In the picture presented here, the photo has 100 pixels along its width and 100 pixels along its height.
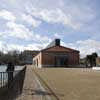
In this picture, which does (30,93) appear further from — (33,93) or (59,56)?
(59,56)

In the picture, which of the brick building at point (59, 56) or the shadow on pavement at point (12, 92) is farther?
the brick building at point (59, 56)

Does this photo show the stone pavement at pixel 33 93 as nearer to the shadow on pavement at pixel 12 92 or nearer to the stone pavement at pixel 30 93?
the stone pavement at pixel 30 93

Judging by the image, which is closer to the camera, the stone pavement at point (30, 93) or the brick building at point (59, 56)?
the stone pavement at point (30, 93)

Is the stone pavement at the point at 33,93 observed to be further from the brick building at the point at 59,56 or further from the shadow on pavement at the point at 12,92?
the brick building at the point at 59,56

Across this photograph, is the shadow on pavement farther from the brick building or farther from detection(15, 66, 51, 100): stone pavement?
the brick building

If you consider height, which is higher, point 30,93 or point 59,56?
point 59,56

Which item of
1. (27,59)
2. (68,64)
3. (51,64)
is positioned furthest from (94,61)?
(27,59)

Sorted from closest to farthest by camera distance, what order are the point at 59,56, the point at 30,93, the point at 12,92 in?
the point at 30,93, the point at 12,92, the point at 59,56

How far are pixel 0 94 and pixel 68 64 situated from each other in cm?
4363

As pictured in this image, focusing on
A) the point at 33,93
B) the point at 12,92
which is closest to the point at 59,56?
the point at 12,92

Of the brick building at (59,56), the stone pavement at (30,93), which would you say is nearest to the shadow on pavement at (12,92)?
the stone pavement at (30,93)

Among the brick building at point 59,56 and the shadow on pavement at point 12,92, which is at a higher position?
the brick building at point 59,56

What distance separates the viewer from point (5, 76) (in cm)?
883

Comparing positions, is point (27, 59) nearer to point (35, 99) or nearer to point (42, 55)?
point (42, 55)
